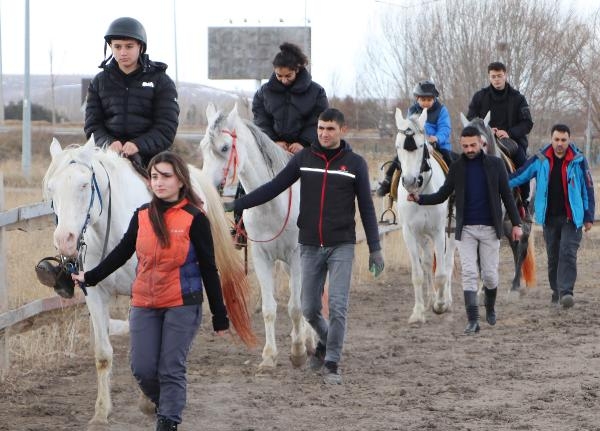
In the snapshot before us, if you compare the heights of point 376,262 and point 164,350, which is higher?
point 376,262

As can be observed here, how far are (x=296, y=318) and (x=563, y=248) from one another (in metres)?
4.28

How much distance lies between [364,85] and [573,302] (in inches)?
998

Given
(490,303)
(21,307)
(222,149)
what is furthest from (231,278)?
(490,303)

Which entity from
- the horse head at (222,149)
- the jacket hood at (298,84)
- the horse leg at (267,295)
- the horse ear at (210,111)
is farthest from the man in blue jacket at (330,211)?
the jacket hood at (298,84)

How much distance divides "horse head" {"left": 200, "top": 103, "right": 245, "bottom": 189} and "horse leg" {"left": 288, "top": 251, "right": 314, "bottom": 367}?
2.83ft

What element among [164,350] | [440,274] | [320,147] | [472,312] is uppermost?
[320,147]

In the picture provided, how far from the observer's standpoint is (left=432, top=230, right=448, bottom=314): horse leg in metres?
11.4

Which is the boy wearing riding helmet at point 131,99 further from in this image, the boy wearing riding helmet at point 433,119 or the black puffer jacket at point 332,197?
the boy wearing riding helmet at point 433,119

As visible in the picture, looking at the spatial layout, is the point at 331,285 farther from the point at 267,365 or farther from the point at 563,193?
the point at 563,193

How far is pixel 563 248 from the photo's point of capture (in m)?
12.0

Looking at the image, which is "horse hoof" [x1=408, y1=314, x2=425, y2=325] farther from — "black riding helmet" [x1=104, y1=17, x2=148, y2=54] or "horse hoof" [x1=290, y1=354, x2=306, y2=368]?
"black riding helmet" [x1=104, y1=17, x2=148, y2=54]

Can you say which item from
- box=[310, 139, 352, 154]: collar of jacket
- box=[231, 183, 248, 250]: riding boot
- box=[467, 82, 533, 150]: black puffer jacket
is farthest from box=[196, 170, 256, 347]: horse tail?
box=[467, 82, 533, 150]: black puffer jacket

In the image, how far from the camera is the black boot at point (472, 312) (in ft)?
33.8

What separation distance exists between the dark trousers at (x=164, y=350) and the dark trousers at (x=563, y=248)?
22.4 feet
